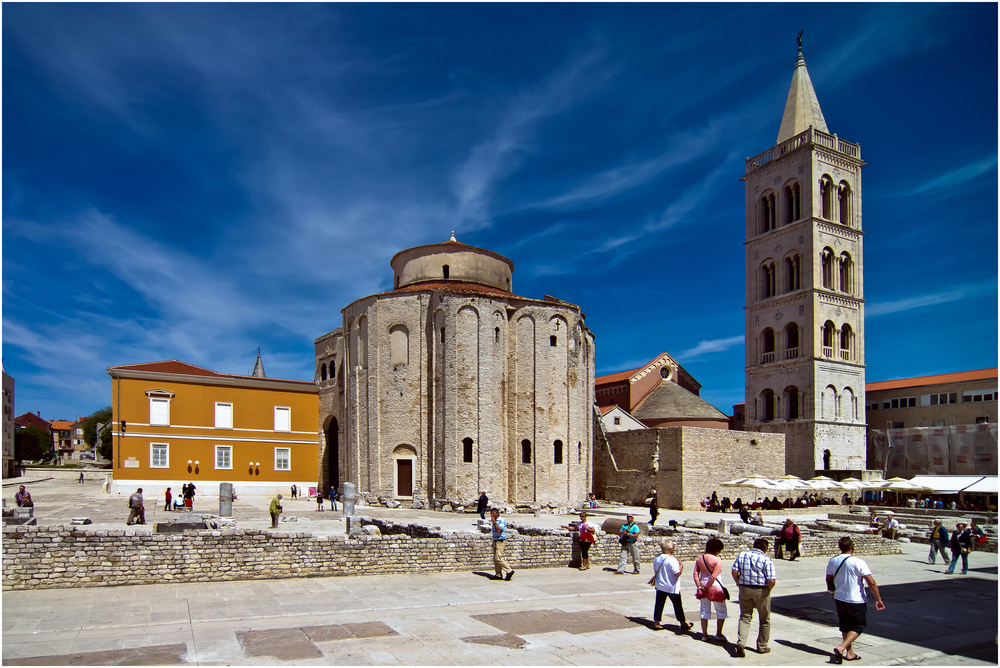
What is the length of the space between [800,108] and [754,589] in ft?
179

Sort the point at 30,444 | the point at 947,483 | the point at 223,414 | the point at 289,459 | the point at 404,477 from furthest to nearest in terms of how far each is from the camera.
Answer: the point at 30,444, the point at 289,459, the point at 223,414, the point at 404,477, the point at 947,483

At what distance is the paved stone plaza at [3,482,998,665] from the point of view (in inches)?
342

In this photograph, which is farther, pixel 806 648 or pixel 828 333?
pixel 828 333

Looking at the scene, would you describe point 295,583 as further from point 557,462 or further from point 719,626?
point 557,462

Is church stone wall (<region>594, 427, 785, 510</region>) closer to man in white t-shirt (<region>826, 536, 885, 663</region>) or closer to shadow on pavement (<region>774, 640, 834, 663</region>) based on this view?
shadow on pavement (<region>774, 640, 834, 663</region>)

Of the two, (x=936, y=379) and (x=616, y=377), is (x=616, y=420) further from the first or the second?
(x=936, y=379)

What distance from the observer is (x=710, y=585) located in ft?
30.3

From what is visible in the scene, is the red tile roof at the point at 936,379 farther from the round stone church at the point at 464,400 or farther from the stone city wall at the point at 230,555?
the stone city wall at the point at 230,555

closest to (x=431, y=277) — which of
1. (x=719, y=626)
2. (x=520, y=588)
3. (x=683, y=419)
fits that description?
(x=683, y=419)

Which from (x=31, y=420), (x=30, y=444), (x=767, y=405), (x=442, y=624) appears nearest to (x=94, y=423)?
(x=30, y=444)

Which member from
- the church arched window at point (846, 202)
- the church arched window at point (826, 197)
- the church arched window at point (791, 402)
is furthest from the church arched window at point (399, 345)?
the church arched window at point (846, 202)

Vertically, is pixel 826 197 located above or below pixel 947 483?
above

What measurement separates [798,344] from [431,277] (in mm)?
28052

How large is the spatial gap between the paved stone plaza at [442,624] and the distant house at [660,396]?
3650 centimetres
